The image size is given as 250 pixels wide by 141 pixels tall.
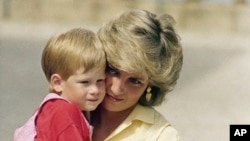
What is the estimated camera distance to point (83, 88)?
8.36 feet

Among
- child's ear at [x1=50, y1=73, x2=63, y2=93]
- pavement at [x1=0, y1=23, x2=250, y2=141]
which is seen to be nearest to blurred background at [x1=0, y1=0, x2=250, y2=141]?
pavement at [x1=0, y1=23, x2=250, y2=141]

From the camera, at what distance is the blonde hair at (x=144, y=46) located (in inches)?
103

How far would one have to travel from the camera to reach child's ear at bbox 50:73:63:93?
8.43ft

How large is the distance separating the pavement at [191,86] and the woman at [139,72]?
3.49 m

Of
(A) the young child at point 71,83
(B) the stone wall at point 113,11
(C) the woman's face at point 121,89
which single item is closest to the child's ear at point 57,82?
(A) the young child at point 71,83

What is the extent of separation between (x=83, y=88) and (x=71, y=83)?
4 cm

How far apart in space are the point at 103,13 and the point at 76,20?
0.79 metres

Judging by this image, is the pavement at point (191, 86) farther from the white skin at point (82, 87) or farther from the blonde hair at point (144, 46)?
the white skin at point (82, 87)

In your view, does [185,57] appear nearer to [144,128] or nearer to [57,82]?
[144,128]

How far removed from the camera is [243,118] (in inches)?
378

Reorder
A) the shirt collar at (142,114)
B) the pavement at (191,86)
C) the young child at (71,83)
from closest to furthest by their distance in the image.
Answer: the young child at (71,83), the shirt collar at (142,114), the pavement at (191,86)

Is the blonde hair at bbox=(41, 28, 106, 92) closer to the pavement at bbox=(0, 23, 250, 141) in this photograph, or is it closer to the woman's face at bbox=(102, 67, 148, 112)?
the woman's face at bbox=(102, 67, 148, 112)

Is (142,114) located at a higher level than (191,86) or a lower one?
lower

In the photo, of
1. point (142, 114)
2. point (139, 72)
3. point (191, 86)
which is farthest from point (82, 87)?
point (191, 86)
